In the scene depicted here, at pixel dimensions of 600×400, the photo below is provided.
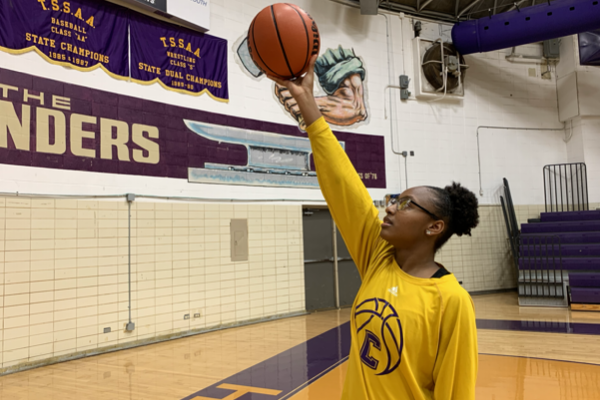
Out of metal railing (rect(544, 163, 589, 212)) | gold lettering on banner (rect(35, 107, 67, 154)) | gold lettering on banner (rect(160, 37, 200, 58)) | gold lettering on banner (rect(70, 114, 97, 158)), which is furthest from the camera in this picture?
Result: metal railing (rect(544, 163, 589, 212))

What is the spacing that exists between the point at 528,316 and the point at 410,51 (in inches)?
207

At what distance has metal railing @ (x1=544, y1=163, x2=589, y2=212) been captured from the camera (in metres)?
9.48

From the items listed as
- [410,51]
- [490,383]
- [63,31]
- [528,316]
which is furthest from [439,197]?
[410,51]

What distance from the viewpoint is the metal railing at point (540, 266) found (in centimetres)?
759

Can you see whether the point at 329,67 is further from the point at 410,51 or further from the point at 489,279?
the point at 489,279

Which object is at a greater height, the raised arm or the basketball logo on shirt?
the raised arm

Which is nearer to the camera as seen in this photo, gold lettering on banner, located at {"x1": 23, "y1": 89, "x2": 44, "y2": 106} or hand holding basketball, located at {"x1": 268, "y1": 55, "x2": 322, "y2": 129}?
hand holding basketball, located at {"x1": 268, "y1": 55, "x2": 322, "y2": 129}

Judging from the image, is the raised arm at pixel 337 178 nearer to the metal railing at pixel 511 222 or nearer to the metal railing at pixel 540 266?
the metal railing at pixel 540 266

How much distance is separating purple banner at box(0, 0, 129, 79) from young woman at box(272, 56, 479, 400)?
15.4 ft

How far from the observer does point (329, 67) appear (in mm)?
7953

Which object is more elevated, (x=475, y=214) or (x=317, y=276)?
(x=475, y=214)

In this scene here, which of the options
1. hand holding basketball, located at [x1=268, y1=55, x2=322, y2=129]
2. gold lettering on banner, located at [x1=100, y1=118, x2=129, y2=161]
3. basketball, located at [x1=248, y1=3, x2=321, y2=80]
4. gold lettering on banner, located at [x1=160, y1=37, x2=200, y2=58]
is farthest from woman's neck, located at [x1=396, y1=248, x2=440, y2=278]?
gold lettering on banner, located at [x1=160, y1=37, x2=200, y2=58]

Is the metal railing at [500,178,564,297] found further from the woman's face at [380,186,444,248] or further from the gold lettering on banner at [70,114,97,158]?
the woman's face at [380,186,444,248]

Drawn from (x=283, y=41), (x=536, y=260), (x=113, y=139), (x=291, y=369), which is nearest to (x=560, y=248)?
(x=536, y=260)
